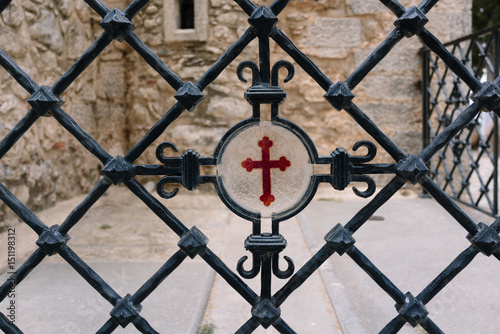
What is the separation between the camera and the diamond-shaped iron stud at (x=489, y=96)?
2.97 ft

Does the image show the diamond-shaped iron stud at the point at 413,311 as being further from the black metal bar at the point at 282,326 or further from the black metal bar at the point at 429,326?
the black metal bar at the point at 282,326

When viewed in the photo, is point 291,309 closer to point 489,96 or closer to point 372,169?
point 372,169

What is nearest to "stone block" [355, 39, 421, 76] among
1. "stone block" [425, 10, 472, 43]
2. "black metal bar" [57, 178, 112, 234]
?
"stone block" [425, 10, 472, 43]

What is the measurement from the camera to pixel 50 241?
→ 3.17 ft

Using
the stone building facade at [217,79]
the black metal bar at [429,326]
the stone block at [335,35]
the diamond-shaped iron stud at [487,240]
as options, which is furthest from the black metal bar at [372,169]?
the stone block at [335,35]

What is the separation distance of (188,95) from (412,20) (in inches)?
19.7

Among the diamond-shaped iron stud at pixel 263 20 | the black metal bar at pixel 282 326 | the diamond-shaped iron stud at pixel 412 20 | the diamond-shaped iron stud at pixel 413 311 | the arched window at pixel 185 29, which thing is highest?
the arched window at pixel 185 29

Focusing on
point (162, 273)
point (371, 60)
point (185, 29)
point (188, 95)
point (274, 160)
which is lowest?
point (162, 273)

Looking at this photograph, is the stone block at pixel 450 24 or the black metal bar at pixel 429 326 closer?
the black metal bar at pixel 429 326

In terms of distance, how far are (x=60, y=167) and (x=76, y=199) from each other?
12.4 inches

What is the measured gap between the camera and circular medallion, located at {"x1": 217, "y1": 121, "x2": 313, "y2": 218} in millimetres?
906

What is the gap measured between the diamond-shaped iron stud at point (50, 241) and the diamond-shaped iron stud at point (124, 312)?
0.63 feet

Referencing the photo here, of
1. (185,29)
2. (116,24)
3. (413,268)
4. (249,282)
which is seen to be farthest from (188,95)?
(185,29)

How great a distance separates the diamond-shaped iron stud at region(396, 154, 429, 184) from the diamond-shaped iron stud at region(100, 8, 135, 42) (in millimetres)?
666
